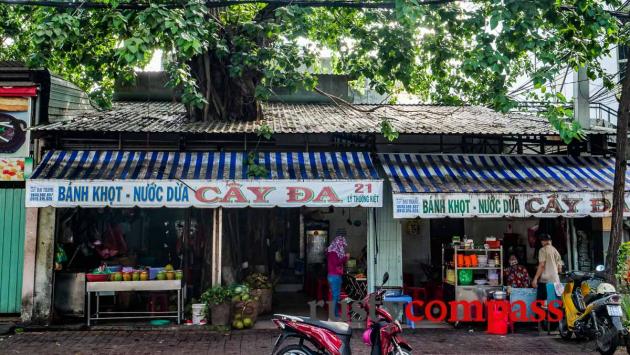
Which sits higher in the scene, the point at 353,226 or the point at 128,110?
the point at 128,110

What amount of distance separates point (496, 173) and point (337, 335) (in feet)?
20.5

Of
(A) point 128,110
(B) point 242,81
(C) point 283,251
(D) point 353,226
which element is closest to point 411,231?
(D) point 353,226

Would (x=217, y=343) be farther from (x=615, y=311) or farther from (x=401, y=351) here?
(x=615, y=311)

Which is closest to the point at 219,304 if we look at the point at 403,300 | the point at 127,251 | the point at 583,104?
the point at 403,300

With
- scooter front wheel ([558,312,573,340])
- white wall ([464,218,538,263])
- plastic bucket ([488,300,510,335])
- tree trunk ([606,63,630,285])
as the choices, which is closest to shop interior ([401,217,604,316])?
white wall ([464,218,538,263])

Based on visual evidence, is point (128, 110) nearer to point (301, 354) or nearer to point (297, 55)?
point (297, 55)

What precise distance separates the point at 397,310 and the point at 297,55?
217 inches

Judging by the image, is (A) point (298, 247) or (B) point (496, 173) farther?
(A) point (298, 247)

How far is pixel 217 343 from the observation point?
934 cm

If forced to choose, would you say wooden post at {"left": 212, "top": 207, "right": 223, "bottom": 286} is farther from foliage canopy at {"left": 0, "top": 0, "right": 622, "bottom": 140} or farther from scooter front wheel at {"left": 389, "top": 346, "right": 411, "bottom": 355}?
scooter front wheel at {"left": 389, "top": 346, "right": 411, "bottom": 355}

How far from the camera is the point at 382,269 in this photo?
37.1 feet

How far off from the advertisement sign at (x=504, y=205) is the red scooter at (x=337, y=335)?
11.9ft

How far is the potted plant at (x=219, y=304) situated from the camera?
10359 millimetres

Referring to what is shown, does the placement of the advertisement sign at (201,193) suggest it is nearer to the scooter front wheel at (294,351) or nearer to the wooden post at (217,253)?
the wooden post at (217,253)
